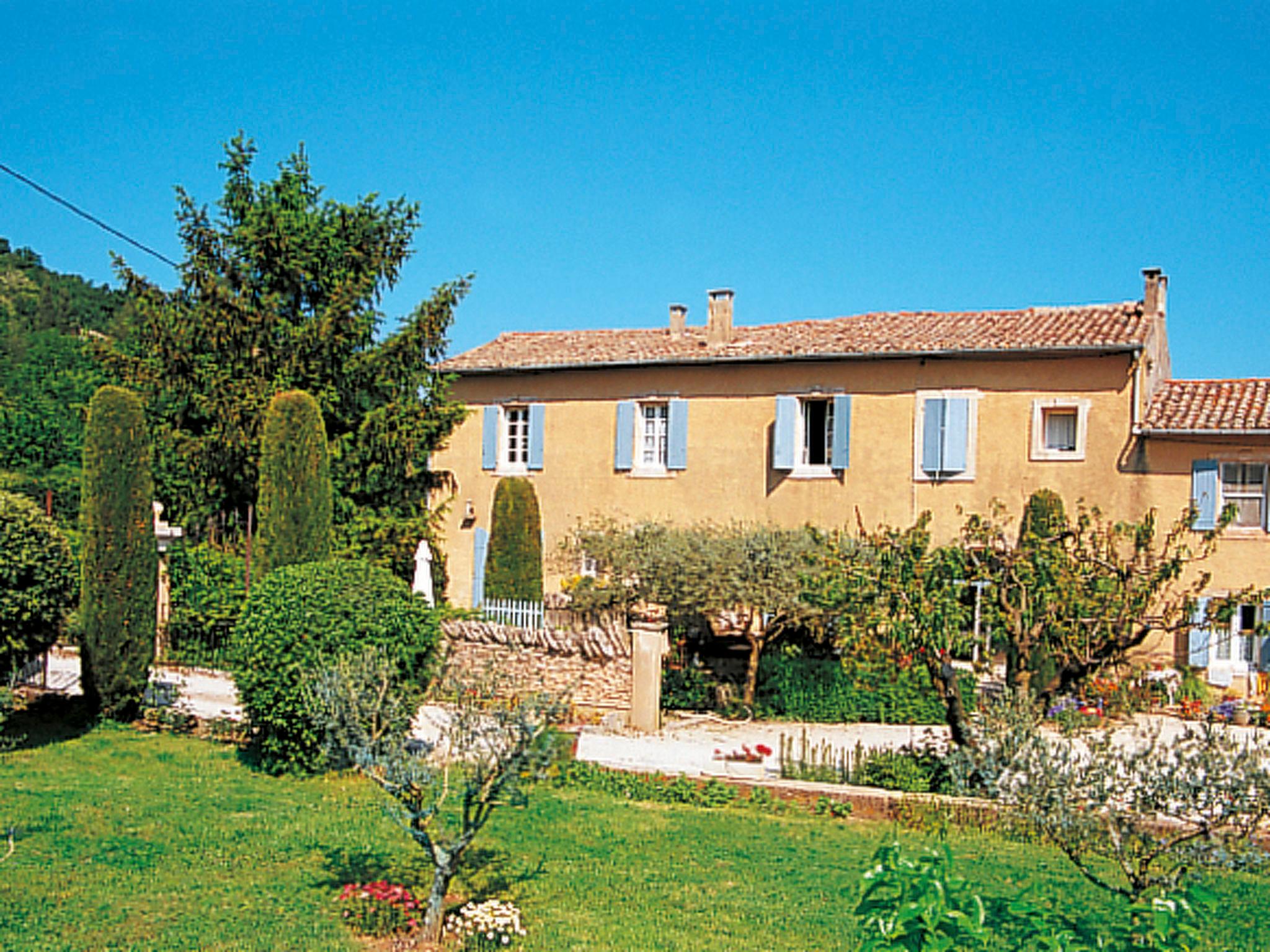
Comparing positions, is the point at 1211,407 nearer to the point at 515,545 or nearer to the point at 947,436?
the point at 947,436

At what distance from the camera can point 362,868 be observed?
25.3 feet

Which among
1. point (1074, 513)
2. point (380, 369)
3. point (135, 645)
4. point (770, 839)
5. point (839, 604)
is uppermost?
point (380, 369)

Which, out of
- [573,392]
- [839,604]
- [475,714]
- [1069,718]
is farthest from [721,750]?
[573,392]

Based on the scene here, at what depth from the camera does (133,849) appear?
26.2ft

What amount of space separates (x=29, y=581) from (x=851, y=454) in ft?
45.9

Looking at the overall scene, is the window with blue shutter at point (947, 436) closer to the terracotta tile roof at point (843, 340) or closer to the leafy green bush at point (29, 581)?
the terracotta tile roof at point (843, 340)

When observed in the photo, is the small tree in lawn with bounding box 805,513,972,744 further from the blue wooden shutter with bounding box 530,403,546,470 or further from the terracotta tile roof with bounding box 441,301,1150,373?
the blue wooden shutter with bounding box 530,403,546,470

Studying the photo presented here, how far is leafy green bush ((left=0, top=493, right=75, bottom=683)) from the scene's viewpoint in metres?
10.7

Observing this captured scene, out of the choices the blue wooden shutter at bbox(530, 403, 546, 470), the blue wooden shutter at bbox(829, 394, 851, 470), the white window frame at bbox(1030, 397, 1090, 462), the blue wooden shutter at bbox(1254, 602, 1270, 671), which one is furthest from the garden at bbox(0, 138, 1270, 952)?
the blue wooden shutter at bbox(829, 394, 851, 470)

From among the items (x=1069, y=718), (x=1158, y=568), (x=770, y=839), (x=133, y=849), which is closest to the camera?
(x=1069, y=718)

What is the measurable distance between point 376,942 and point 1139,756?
4425mm

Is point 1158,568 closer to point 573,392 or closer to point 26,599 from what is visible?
point 26,599

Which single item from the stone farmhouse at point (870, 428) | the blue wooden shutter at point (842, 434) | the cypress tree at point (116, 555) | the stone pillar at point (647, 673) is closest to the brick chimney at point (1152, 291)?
the stone farmhouse at point (870, 428)

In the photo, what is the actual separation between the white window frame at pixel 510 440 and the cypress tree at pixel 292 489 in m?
9.32
